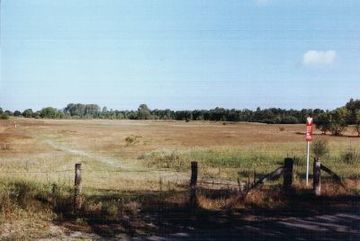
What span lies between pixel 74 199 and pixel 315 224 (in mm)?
4944

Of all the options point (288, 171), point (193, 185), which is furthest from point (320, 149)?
point (193, 185)

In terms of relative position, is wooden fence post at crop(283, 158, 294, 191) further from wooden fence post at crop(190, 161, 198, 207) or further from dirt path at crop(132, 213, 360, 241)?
wooden fence post at crop(190, 161, 198, 207)

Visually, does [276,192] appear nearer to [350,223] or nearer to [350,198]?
[350,198]

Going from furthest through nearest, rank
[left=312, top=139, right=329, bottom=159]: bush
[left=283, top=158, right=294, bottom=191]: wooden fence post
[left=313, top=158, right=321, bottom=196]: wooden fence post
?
[left=312, top=139, right=329, bottom=159]: bush, [left=313, top=158, right=321, bottom=196]: wooden fence post, [left=283, top=158, right=294, bottom=191]: wooden fence post

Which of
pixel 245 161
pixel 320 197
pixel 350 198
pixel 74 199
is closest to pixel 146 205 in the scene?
pixel 74 199

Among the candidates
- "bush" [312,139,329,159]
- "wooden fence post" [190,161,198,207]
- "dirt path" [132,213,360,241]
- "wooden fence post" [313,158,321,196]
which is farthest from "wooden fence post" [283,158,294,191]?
"bush" [312,139,329,159]

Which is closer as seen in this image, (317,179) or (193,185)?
(193,185)

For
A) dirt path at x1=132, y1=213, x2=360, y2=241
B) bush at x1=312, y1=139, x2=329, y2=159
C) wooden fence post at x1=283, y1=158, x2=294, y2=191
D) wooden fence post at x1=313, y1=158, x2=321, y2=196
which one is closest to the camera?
dirt path at x1=132, y1=213, x2=360, y2=241

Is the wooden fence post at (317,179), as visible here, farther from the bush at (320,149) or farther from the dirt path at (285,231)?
the bush at (320,149)

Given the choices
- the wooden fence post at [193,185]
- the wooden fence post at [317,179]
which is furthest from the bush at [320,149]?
the wooden fence post at [193,185]

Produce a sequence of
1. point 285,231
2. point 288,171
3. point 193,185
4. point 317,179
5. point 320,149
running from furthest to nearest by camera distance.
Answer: point 320,149 → point 317,179 → point 288,171 → point 193,185 → point 285,231

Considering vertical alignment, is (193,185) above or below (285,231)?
above

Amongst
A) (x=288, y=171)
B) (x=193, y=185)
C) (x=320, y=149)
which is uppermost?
(x=288, y=171)

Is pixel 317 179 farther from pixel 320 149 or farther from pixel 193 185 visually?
pixel 320 149
